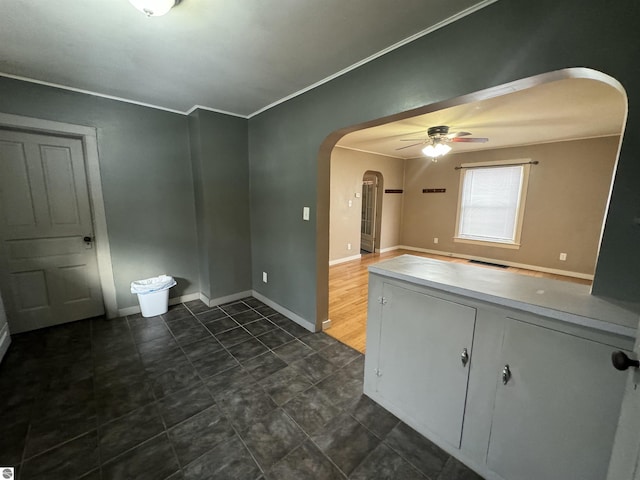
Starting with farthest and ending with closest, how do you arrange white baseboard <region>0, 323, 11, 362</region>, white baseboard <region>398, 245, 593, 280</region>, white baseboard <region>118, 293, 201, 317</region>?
white baseboard <region>398, 245, 593, 280</region> → white baseboard <region>118, 293, 201, 317</region> → white baseboard <region>0, 323, 11, 362</region>

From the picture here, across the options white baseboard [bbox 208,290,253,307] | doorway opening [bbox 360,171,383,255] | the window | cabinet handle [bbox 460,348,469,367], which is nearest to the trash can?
white baseboard [bbox 208,290,253,307]

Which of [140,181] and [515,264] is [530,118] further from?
[140,181]

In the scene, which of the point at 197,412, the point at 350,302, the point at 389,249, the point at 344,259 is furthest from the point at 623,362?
the point at 389,249

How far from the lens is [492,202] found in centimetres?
552

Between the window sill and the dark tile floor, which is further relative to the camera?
the window sill

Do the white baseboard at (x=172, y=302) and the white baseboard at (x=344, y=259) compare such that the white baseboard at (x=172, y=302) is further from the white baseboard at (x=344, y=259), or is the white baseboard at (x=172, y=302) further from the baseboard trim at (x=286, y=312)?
the white baseboard at (x=344, y=259)

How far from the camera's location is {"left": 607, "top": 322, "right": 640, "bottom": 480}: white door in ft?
2.27

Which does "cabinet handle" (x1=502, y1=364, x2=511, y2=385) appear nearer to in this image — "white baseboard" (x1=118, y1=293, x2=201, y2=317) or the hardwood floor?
the hardwood floor

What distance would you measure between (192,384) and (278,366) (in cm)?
66

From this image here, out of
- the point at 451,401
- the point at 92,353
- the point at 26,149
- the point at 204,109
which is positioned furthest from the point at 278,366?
the point at 26,149

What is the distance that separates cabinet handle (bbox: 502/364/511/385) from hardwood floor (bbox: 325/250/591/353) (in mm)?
1013

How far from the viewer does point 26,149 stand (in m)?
2.43

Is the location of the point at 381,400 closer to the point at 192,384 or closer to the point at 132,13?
the point at 192,384

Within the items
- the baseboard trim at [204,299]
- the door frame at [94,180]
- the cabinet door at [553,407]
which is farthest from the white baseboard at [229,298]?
the cabinet door at [553,407]
